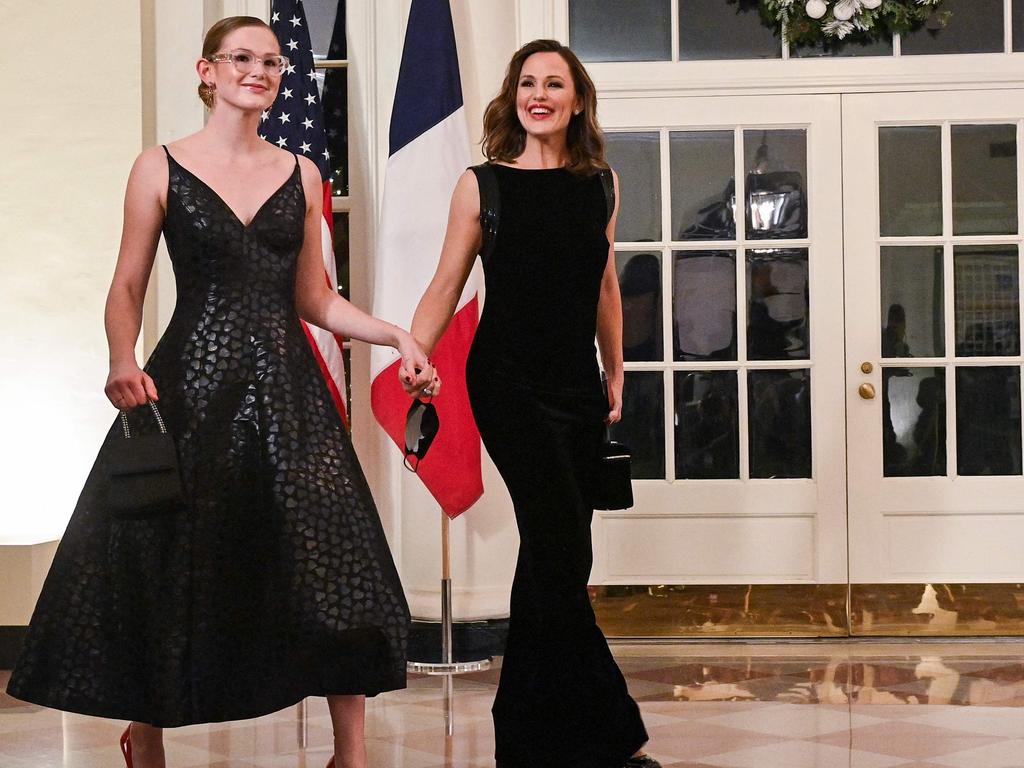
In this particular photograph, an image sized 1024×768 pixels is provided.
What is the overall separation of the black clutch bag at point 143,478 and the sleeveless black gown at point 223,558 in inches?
2.8

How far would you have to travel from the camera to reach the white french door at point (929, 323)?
4680 millimetres

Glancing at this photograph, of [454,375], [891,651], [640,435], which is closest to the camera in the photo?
[454,375]

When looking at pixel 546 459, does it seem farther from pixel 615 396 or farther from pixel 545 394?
pixel 615 396

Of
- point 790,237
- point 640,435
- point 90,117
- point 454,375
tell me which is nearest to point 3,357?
point 90,117

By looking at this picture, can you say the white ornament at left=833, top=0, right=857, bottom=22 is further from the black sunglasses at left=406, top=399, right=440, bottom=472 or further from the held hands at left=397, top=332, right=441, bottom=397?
the held hands at left=397, top=332, right=441, bottom=397

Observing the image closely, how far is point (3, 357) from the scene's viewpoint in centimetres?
431

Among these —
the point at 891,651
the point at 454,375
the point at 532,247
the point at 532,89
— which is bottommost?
the point at 891,651

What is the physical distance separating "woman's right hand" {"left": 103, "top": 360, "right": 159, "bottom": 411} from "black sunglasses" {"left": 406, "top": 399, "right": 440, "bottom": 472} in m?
0.65

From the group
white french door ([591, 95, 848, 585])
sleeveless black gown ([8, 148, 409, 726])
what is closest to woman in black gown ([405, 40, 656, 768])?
sleeveless black gown ([8, 148, 409, 726])

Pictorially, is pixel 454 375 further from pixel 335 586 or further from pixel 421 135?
pixel 335 586

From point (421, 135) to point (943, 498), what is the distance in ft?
7.86

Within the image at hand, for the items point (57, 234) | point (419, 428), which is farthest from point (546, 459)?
point (57, 234)

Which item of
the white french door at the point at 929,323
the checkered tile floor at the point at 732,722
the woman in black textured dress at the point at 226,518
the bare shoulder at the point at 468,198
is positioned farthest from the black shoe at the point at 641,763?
the white french door at the point at 929,323

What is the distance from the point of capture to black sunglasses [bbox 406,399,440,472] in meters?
2.67
